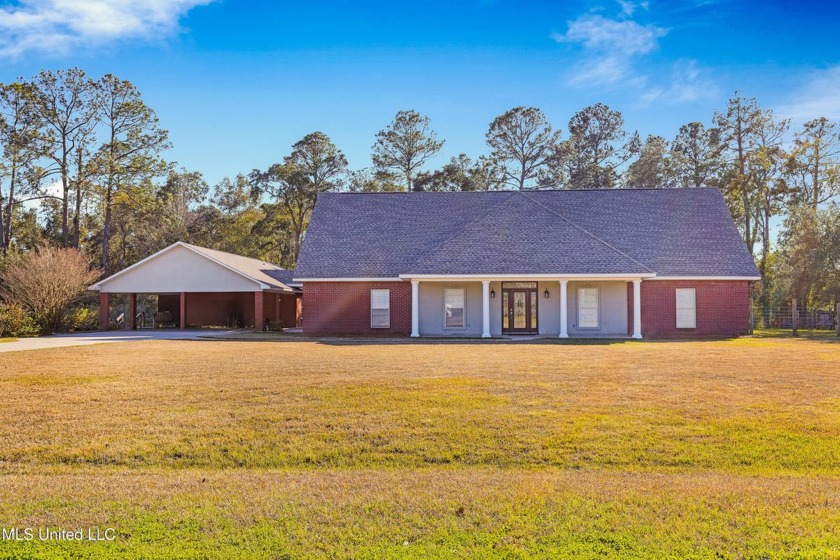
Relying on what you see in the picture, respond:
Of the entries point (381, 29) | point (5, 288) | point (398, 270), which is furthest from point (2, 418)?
point (5, 288)

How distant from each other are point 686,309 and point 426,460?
68.3ft

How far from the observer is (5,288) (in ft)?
100

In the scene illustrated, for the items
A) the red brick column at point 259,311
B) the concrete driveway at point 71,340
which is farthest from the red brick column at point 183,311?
the concrete driveway at point 71,340

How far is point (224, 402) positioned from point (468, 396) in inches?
148

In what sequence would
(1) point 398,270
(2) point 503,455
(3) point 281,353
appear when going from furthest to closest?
(1) point 398,270
(3) point 281,353
(2) point 503,455

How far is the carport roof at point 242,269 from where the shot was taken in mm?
31938

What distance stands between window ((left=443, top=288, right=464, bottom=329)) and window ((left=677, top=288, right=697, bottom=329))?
8.38 meters

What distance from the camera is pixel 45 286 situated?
94.9ft

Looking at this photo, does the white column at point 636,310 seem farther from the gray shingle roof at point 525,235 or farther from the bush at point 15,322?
the bush at point 15,322

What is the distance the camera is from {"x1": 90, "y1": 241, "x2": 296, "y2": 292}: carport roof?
31.9 metres

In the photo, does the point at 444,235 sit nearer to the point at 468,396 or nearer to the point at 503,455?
the point at 468,396

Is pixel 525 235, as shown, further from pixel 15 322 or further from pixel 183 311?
pixel 15 322

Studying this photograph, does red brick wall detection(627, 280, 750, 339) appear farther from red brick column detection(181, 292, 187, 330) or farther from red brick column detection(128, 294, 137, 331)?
red brick column detection(128, 294, 137, 331)

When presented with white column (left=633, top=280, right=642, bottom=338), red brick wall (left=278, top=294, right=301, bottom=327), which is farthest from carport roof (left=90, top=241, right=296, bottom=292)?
white column (left=633, top=280, right=642, bottom=338)
